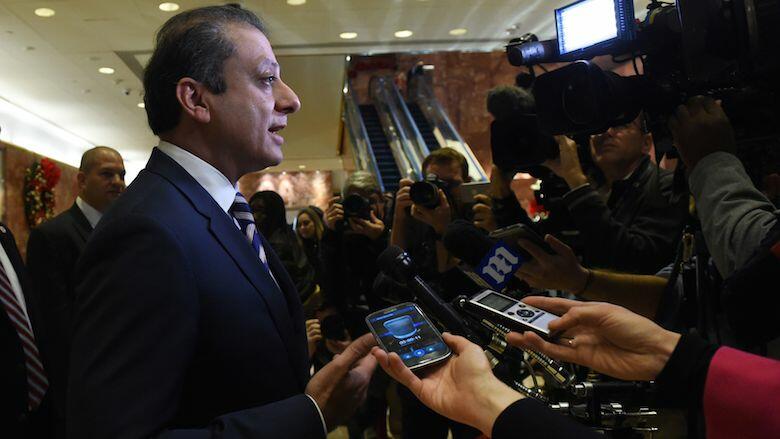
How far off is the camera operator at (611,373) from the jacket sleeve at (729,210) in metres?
0.33

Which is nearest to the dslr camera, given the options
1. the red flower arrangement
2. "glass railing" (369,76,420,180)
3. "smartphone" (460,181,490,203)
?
"smartphone" (460,181,490,203)

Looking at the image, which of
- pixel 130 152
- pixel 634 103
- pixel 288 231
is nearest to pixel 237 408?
pixel 634 103

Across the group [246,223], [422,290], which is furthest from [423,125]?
[422,290]

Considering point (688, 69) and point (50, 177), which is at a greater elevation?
point (50, 177)

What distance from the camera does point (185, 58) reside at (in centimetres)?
122

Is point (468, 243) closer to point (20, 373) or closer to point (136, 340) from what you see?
point (136, 340)

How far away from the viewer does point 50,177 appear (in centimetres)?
1038

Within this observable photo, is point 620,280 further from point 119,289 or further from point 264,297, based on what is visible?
point 119,289

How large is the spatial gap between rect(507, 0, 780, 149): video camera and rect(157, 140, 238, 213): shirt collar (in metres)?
0.74

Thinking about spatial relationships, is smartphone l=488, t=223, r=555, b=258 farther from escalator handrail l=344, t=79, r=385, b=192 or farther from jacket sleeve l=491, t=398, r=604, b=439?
escalator handrail l=344, t=79, r=385, b=192

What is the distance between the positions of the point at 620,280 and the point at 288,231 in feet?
7.51

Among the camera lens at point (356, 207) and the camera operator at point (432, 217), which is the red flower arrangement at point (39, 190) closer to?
the camera lens at point (356, 207)

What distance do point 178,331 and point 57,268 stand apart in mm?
2039

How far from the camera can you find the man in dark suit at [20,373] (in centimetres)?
170
